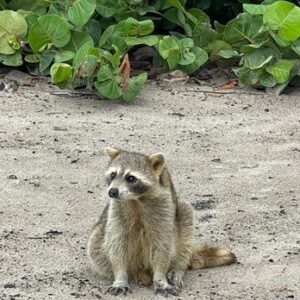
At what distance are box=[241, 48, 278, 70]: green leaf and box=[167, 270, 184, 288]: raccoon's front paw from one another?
12.1ft

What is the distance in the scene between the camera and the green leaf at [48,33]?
8274 millimetres

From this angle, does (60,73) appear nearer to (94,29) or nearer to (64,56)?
(64,56)

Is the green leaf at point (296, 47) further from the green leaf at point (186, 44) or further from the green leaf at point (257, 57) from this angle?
the green leaf at point (186, 44)

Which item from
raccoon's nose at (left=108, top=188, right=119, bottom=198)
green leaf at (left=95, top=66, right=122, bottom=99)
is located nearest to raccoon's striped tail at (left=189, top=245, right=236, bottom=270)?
raccoon's nose at (left=108, top=188, right=119, bottom=198)

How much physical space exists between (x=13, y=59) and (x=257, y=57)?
204 cm

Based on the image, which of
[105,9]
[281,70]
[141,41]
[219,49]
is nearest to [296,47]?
[281,70]

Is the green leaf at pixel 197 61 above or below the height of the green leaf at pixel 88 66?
below

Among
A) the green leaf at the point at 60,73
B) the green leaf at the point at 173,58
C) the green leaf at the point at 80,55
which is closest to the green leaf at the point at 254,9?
the green leaf at the point at 173,58

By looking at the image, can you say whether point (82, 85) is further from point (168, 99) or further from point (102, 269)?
point (102, 269)

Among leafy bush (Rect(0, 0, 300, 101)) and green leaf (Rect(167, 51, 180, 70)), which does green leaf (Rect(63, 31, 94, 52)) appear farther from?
green leaf (Rect(167, 51, 180, 70))

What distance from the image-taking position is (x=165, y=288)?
4.96 meters

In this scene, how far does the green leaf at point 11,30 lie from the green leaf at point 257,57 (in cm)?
187

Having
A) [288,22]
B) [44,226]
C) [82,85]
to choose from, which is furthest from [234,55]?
[44,226]

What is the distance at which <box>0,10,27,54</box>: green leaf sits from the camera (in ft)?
27.6
